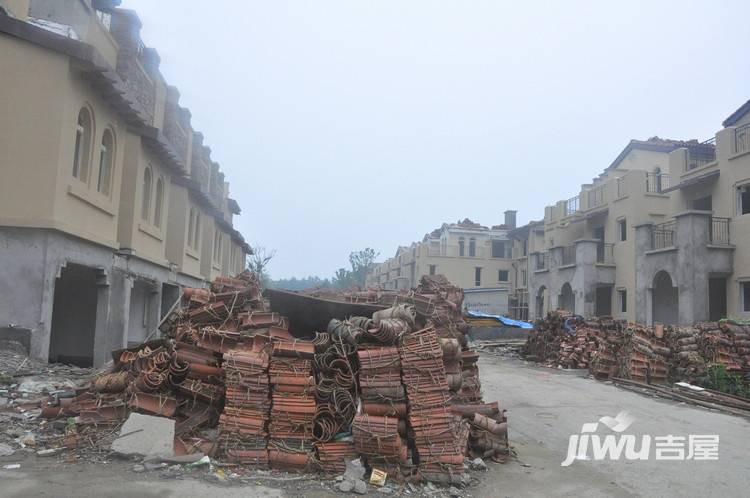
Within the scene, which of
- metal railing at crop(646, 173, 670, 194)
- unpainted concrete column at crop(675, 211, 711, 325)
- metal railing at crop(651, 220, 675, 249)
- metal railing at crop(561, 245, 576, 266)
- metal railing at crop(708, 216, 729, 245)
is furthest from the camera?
metal railing at crop(561, 245, 576, 266)

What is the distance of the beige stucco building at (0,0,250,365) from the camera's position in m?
10.5

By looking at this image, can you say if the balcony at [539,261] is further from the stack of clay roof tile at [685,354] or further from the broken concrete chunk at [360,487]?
the broken concrete chunk at [360,487]

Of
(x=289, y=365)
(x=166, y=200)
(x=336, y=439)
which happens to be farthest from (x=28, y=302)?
(x=166, y=200)

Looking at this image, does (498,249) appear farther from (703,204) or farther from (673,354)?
(673,354)

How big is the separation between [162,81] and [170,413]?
15.0 m

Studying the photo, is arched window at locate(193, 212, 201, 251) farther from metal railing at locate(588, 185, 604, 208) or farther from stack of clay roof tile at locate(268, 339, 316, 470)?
metal railing at locate(588, 185, 604, 208)

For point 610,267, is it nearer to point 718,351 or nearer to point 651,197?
point 651,197

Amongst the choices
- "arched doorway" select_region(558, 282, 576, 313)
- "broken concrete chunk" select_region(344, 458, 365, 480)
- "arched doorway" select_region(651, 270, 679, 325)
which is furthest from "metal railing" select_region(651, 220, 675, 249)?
"broken concrete chunk" select_region(344, 458, 365, 480)

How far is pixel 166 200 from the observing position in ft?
61.6

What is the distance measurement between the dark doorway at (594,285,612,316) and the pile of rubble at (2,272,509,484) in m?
24.1

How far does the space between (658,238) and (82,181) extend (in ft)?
77.5

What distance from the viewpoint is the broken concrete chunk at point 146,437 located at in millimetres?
6762

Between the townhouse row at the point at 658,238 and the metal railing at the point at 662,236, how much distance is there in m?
0.04

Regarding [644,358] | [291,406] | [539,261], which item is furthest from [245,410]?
[539,261]
